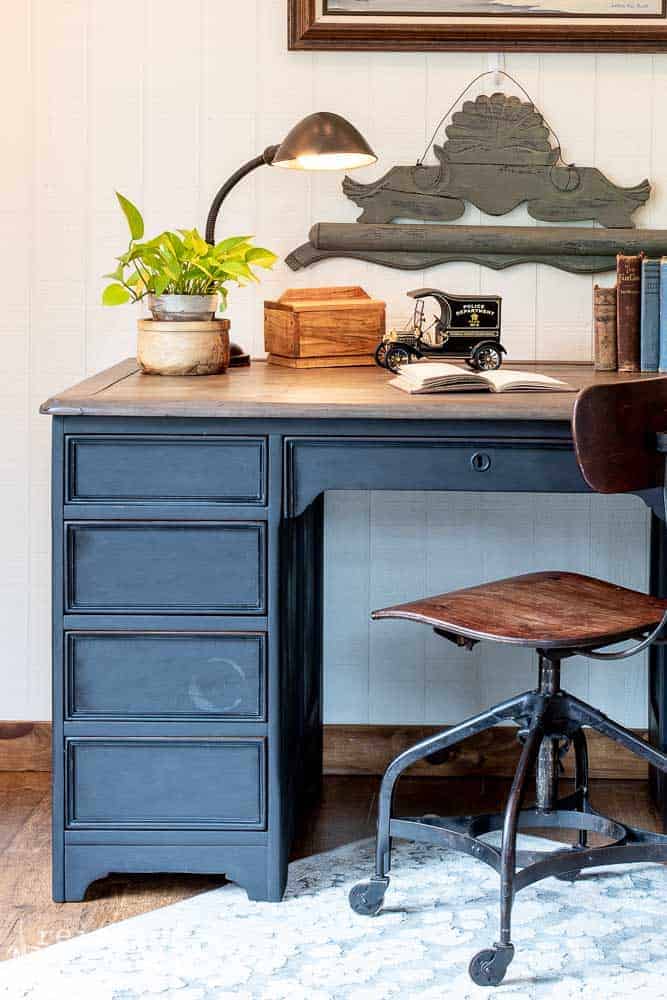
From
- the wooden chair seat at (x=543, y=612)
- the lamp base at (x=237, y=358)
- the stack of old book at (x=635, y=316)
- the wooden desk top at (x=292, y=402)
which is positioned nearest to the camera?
the wooden chair seat at (x=543, y=612)

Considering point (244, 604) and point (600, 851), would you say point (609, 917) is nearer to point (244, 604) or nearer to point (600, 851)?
point (600, 851)

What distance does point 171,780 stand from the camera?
90.1 inches

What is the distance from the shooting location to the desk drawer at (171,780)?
2279mm

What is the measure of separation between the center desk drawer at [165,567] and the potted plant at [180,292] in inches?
15.5

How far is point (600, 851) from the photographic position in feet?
7.05

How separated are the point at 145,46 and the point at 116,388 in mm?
961

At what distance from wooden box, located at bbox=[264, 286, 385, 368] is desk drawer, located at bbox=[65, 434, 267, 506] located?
0.49 metres

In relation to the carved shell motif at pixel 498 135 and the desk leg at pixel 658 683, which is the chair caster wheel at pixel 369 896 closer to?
the desk leg at pixel 658 683

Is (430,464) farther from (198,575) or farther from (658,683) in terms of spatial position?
(658,683)

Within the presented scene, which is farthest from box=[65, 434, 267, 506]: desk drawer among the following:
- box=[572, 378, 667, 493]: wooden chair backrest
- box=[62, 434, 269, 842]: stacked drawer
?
box=[572, 378, 667, 493]: wooden chair backrest

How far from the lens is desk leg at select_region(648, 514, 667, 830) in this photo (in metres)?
2.63

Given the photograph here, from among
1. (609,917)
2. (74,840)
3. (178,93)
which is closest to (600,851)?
(609,917)

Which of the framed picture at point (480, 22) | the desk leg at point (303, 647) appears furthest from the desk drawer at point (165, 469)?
the framed picture at point (480, 22)

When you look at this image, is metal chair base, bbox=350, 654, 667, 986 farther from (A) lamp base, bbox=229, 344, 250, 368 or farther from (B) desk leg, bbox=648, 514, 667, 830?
(A) lamp base, bbox=229, 344, 250, 368
